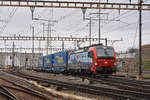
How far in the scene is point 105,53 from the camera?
24.8 meters

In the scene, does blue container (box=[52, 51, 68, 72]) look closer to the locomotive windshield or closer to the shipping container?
the shipping container

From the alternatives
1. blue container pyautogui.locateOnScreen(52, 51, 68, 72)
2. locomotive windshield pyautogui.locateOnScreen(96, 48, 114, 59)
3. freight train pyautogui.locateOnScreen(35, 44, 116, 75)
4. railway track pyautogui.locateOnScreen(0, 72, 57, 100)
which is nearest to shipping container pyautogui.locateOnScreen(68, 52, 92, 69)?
freight train pyautogui.locateOnScreen(35, 44, 116, 75)

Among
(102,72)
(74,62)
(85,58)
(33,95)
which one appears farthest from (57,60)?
(33,95)

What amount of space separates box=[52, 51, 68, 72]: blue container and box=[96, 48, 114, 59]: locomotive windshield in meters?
10.7

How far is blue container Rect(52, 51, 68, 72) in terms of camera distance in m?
35.2

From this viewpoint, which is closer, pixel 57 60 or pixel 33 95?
pixel 33 95

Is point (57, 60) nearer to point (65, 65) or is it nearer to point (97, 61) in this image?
point (65, 65)

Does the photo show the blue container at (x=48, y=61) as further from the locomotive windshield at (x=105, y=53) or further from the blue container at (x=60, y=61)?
the locomotive windshield at (x=105, y=53)

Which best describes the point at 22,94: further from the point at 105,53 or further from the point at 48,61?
the point at 48,61

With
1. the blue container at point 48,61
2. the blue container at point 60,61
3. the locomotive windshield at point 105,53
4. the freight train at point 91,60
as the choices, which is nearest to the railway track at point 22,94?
the freight train at point 91,60

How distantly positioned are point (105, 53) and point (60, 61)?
13701 mm

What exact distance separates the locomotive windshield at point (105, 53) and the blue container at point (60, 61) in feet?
35.1

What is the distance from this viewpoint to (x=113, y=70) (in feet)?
80.9

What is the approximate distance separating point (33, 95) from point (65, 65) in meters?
20.4
